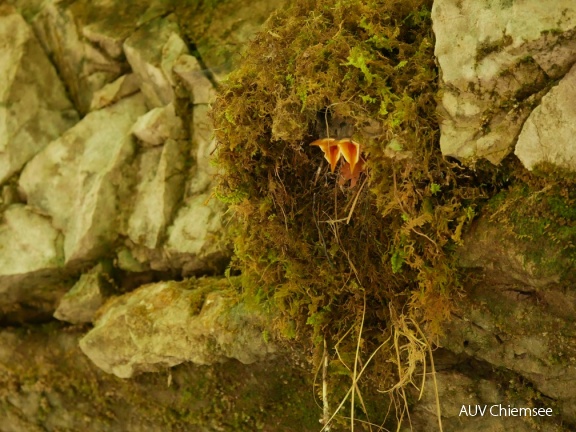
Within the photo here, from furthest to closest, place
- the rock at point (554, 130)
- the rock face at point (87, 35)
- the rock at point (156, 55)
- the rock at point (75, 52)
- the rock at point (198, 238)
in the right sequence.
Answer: the rock at point (75, 52) < the rock face at point (87, 35) < the rock at point (156, 55) < the rock at point (198, 238) < the rock at point (554, 130)

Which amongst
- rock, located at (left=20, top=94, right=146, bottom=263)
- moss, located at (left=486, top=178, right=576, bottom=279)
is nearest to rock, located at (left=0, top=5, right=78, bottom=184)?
rock, located at (left=20, top=94, right=146, bottom=263)

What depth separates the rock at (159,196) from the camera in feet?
13.8

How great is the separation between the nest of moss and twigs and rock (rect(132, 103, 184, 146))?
118 centimetres

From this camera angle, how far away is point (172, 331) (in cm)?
379

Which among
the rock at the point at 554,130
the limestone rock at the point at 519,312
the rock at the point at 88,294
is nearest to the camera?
the rock at the point at 554,130

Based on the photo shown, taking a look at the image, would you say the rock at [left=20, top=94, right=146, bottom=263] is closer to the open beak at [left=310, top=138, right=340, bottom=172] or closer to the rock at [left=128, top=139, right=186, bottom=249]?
the rock at [left=128, top=139, right=186, bottom=249]

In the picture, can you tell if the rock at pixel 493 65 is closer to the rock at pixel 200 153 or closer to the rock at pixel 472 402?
the rock at pixel 472 402

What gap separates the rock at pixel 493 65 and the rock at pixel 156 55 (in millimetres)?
2351

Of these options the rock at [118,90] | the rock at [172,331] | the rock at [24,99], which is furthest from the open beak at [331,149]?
the rock at [24,99]

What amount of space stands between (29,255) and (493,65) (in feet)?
12.1

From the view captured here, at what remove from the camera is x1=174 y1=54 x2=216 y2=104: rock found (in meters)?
4.19

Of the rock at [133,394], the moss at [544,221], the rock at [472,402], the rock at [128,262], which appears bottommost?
the rock at [133,394]

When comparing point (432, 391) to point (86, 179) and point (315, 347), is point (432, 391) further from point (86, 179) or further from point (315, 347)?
point (86, 179)

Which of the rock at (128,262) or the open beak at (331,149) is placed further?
the rock at (128,262)
